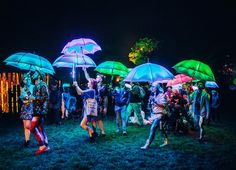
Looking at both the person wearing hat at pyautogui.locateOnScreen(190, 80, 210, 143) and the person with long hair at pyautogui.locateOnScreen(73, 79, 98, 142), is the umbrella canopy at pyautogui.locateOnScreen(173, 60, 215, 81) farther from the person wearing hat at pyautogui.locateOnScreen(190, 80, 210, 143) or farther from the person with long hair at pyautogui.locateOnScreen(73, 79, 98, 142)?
the person with long hair at pyautogui.locateOnScreen(73, 79, 98, 142)

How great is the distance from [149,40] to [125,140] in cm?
3242

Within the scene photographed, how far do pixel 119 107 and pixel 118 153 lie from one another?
3243 millimetres

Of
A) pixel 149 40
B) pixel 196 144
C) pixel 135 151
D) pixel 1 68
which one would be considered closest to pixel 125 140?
pixel 135 151

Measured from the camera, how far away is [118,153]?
26.4ft

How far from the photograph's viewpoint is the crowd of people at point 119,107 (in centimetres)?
793

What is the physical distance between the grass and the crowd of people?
0.39 m

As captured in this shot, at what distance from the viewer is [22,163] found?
6938 mm

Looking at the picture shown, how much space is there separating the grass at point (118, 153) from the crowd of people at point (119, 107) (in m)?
0.39

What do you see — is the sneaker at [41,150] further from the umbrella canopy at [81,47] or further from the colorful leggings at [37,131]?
the umbrella canopy at [81,47]

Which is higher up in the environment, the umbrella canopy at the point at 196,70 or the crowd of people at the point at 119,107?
the umbrella canopy at the point at 196,70

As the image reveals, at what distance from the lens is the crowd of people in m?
7.93

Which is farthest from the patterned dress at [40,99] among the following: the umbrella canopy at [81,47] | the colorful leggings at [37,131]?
the umbrella canopy at [81,47]

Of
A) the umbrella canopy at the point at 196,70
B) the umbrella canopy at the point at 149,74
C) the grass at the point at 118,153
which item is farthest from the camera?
the umbrella canopy at the point at 196,70

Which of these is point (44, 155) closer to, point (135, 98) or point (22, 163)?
point (22, 163)
